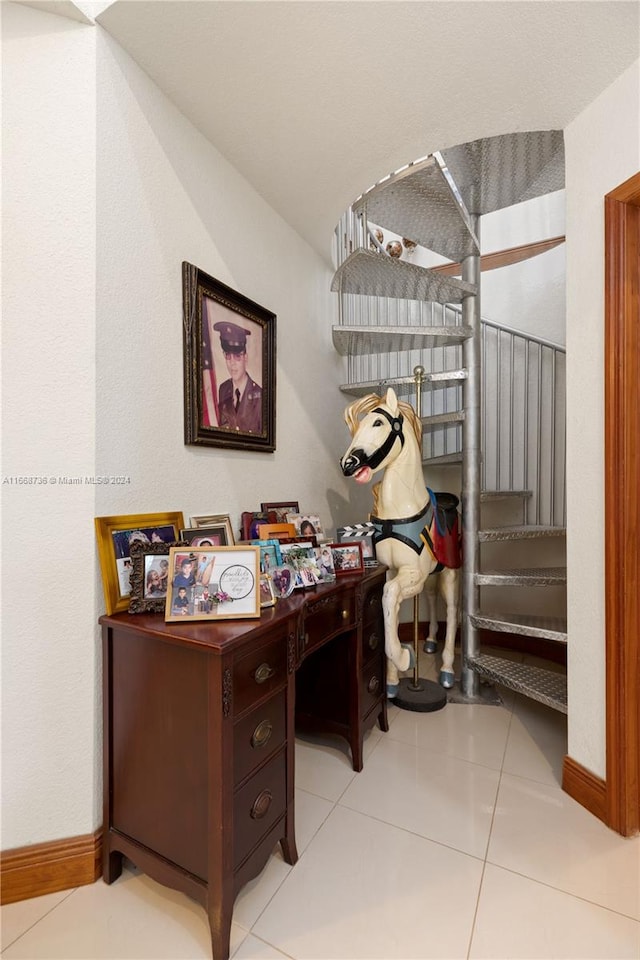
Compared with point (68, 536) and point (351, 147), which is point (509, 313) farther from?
point (68, 536)

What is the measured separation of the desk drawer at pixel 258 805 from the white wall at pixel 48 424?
1.68ft

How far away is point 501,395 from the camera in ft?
10.2

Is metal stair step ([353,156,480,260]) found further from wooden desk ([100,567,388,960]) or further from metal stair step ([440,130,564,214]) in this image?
wooden desk ([100,567,388,960])

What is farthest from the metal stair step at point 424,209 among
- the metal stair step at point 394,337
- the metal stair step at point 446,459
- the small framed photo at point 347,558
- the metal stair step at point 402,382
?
the small framed photo at point 347,558

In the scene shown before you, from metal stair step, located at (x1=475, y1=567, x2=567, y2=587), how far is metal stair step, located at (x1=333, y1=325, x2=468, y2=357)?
1.30 m

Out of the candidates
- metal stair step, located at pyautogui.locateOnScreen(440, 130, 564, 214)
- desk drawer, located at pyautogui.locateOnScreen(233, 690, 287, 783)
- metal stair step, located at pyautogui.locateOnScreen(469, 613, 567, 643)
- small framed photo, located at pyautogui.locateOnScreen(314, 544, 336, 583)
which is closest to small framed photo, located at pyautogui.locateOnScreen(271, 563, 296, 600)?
small framed photo, located at pyautogui.locateOnScreen(314, 544, 336, 583)

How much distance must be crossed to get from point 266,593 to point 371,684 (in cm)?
91

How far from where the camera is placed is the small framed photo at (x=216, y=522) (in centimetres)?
162

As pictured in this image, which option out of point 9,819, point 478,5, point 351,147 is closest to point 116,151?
point 351,147

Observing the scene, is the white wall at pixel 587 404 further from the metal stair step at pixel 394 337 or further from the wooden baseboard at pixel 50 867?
the wooden baseboard at pixel 50 867

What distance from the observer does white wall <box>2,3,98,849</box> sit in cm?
122

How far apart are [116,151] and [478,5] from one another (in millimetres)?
1153

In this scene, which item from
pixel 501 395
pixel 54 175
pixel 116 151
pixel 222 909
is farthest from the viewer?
pixel 501 395

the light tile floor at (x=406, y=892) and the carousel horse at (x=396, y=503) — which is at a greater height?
the carousel horse at (x=396, y=503)
